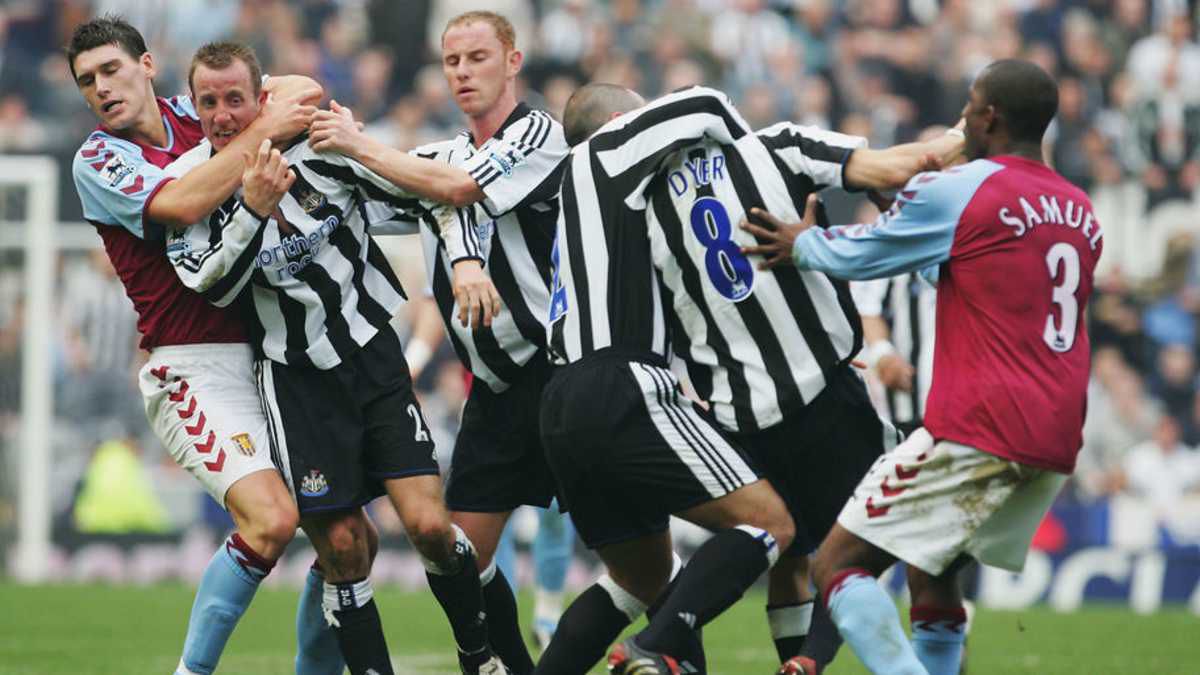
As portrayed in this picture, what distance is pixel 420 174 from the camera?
6.15m

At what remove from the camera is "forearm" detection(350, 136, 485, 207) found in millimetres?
6094

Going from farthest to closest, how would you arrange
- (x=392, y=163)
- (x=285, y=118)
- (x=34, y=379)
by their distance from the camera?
(x=34, y=379), (x=392, y=163), (x=285, y=118)

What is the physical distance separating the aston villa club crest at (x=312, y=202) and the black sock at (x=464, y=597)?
1248 millimetres

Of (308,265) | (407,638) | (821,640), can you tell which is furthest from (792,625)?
(407,638)

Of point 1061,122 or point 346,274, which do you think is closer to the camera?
point 346,274

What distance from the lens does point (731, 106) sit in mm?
5652

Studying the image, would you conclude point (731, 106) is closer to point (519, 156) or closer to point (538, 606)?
point (519, 156)

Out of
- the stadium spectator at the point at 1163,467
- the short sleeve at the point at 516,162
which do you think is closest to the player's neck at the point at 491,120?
the short sleeve at the point at 516,162

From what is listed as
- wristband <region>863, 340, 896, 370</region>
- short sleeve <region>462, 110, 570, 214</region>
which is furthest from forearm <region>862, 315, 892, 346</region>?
short sleeve <region>462, 110, 570, 214</region>

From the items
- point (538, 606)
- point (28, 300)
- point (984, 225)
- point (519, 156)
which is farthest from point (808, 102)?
point (984, 225)

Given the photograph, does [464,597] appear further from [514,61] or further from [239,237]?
[514,61]

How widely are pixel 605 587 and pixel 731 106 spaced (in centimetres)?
160

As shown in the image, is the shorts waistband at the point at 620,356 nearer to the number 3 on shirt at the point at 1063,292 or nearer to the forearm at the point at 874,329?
the number 3 on shirt at the point at 1063,292

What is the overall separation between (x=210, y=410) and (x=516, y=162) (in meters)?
1.37
